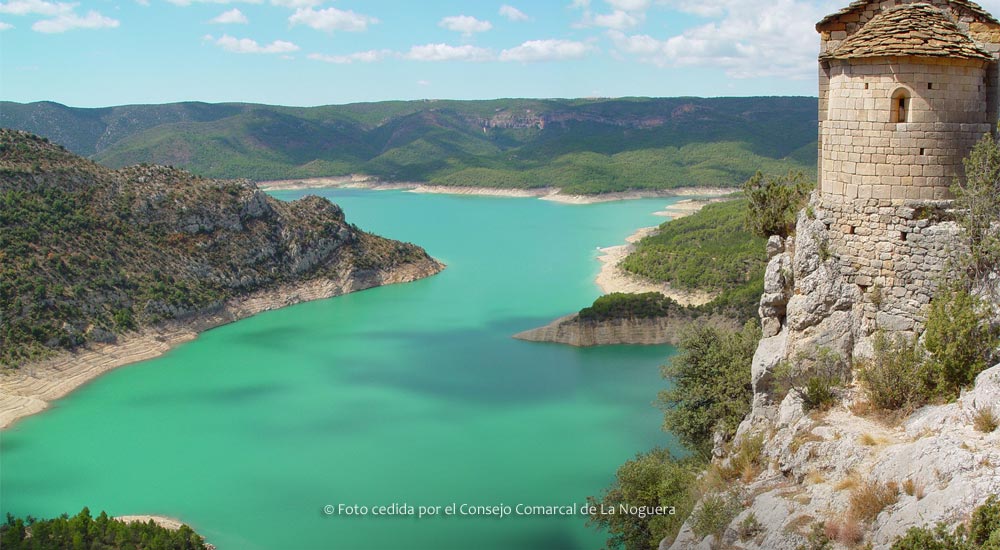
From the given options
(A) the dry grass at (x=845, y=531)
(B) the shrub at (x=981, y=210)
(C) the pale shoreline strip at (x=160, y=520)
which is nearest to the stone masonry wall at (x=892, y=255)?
(B) the shrub at (x=981, y=210)

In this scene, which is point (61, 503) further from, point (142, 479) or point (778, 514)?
point (778, 514)

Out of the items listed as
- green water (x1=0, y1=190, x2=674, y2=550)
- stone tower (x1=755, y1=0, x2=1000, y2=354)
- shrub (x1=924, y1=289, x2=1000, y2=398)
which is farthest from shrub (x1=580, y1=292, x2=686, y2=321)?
shrub (x1=924, y1=289, x2=1000, y2=398)

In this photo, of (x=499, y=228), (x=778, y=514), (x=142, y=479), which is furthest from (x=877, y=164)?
(x=499, y=228)

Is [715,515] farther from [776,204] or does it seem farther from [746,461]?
[776,204]

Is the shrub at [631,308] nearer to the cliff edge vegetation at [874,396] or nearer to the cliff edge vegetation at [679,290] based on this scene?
the cliff edge vegetation at [679,290]

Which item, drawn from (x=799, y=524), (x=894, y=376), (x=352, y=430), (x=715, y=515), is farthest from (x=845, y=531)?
(x=352, y=430)

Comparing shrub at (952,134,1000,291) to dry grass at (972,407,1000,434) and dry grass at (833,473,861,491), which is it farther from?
dry grass at (833,473,861,491)

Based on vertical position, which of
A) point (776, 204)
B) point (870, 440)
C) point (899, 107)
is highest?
point (899, 107)
